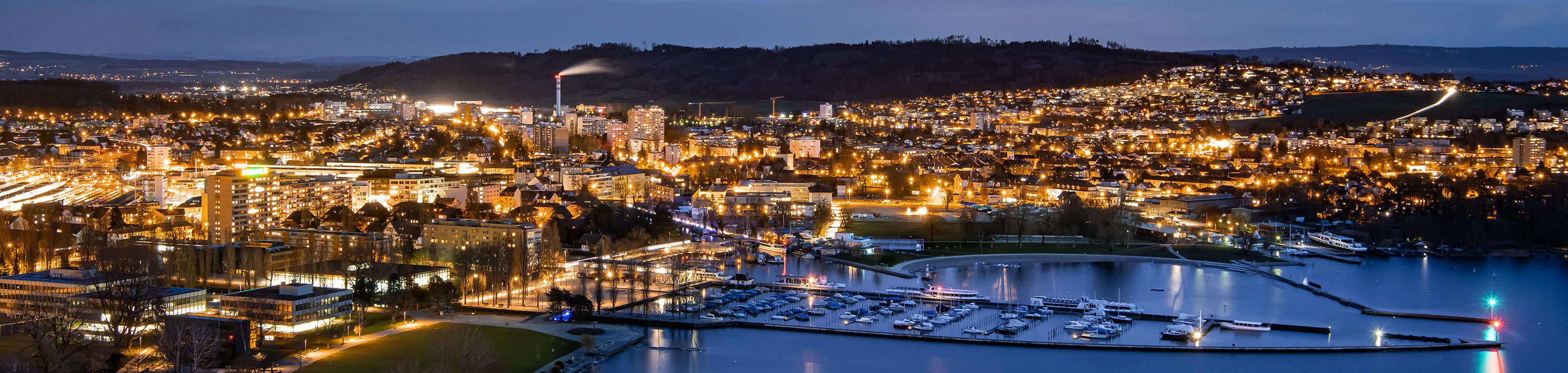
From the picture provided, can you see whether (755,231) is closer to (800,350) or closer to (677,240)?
(677,240)

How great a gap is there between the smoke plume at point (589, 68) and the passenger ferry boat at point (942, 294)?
41.0 m

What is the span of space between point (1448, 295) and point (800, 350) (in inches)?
282

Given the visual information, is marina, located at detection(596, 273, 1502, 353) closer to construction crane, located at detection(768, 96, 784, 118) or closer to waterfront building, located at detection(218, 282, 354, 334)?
waterfront building, located at detection(218, 282, 354, 334)

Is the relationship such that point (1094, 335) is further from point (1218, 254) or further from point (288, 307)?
point (288, 307)

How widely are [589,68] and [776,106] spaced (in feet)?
32.5

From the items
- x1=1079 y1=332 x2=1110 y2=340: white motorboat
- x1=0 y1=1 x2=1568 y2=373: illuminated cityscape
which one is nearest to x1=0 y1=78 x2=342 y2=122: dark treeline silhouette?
x1=0 y1=1 x2=1568 y2=373: illuminated cityscape

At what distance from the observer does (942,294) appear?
12852 millimetres

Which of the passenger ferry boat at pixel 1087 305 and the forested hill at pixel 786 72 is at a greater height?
the forested hill at pixel 786 72

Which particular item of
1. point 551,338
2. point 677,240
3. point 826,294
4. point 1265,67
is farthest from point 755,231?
point 1265,67

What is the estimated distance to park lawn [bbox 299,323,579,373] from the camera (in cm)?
910

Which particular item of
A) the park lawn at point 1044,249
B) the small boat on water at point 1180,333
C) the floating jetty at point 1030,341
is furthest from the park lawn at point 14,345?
the park lawn at point 1044,249

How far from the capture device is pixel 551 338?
1045cm

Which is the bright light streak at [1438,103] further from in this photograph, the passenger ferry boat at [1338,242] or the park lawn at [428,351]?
the park lawn at [428,351]

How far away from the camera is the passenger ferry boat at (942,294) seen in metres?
12.7
